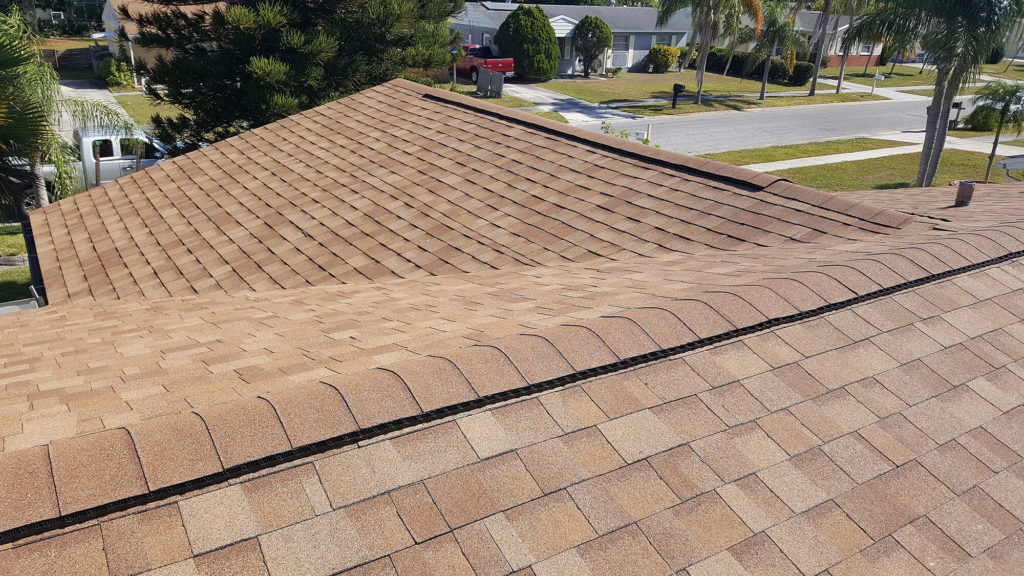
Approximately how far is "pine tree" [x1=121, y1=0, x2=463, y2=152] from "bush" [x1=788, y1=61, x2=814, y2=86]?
109ft

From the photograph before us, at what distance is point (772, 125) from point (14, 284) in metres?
32.0

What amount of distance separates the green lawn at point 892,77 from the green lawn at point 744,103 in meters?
7.42

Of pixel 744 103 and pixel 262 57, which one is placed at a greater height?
pixel 262 57

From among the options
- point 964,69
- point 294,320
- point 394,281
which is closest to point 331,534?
Result: point 294,320

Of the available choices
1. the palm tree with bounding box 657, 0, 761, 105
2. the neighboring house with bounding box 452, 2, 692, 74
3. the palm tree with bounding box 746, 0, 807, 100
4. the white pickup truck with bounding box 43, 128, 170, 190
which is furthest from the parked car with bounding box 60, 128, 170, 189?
the palm tree with bounding box 746, 0, 807, 100

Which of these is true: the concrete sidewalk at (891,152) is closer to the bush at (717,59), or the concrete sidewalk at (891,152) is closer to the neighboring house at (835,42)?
the bush at (717,59)

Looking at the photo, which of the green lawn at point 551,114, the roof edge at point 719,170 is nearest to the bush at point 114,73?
the green lawn at point 551,114

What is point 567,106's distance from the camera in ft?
118

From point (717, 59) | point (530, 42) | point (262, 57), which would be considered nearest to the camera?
point (262, 57)

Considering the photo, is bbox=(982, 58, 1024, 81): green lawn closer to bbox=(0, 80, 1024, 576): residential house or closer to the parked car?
the parked car

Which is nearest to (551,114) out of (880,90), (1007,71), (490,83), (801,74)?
(490,83)

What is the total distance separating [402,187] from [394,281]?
2.73m

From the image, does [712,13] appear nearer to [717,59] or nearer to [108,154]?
[717,59]

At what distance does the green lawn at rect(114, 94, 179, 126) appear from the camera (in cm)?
3106
